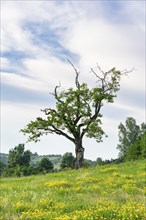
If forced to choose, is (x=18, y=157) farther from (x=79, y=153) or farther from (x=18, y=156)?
(x=79, y=153)

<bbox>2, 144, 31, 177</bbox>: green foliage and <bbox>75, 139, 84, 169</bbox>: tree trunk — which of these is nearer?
<bbox>75, 139, 84, 169</bbox>: tree trunk

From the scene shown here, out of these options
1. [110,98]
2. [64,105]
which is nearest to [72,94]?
[64,105]

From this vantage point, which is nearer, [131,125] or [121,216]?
[121,216]

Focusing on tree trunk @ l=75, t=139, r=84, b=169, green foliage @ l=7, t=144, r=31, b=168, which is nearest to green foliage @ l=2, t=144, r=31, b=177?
green foliage @ l=7, t=144, r=31, b=168

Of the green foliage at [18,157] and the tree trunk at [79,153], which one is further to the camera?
the green foliage at [18,157]

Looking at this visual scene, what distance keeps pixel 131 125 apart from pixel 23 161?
120 ft

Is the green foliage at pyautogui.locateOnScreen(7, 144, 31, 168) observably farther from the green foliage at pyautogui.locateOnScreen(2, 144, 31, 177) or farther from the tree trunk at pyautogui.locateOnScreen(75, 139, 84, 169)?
the tree trunk at pyautogui.locateOnScreen(75, 139, 84, 169)

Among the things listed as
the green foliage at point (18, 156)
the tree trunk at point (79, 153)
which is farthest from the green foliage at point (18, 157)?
the tree trunk at point (79, 153)

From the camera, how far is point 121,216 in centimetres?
996

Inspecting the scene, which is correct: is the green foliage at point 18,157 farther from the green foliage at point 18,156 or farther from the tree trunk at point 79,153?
the tree trunk at point 79,153

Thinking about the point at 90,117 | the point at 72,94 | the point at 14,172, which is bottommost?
the point at 14,172

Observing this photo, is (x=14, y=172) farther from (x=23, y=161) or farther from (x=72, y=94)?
(x=72, y=94)

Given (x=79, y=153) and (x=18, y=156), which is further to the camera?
(x=18, y=156)

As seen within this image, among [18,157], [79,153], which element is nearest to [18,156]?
[18,157]
